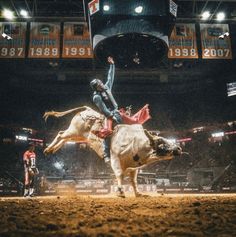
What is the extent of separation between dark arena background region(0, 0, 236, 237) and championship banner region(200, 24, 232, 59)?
6 centimetres

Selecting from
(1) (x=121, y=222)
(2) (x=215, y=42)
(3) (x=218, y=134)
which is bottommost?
(1) (x=121, y=222)

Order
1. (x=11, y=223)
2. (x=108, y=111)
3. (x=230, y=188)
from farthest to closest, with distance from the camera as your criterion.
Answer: (x=230, y=188), (x=108, y=111), (x=11, y=223)

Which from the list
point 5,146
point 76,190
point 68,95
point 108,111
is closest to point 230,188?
point 76,190

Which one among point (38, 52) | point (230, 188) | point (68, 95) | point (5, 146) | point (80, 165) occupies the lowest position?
point (230, 188)

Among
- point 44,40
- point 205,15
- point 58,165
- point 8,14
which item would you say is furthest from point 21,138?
point 205,15

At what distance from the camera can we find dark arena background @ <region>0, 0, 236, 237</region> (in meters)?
3.73

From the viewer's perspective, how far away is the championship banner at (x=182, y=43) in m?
14.4

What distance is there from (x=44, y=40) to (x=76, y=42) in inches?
65.8

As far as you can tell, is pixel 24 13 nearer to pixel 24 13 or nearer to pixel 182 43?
pixel 24 13

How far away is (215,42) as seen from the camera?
14727 millimetres

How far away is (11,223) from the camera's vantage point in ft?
10.6

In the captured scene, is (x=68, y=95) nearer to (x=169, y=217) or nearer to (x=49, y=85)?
(x=49, y=85)

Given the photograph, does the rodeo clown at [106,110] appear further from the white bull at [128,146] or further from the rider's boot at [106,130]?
the white bull at [128,146]

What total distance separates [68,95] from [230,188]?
19.0 metres
